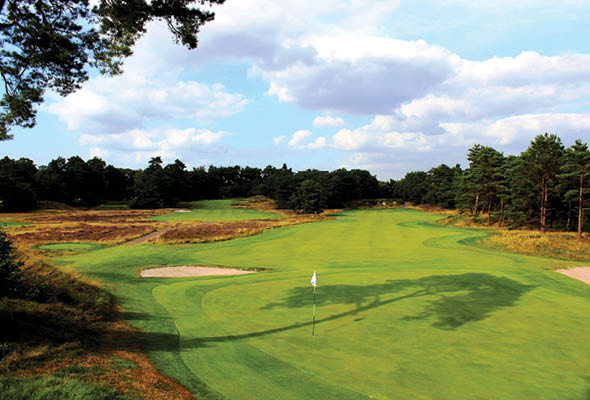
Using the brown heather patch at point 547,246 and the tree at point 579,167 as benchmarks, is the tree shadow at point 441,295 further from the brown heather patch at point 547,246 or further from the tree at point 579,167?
the tree at point 579,167

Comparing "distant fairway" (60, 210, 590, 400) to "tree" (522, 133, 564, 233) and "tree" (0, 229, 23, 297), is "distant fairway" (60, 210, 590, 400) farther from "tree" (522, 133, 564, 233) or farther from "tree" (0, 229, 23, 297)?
"tree" (522, 133, 564, 233)

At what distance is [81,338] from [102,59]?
27.6 feet

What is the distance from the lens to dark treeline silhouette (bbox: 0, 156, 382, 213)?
88625 millimetres

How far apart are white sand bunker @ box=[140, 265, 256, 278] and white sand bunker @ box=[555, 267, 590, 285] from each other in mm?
19805

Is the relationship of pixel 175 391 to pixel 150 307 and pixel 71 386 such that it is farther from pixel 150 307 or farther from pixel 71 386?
pixel 150 307

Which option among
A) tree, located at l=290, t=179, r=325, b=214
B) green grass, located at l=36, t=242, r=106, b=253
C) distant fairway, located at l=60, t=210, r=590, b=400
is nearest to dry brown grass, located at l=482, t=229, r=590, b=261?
distant fairway, located at l=60, t=210, r=590, b=400

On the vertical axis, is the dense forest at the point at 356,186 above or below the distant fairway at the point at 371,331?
above

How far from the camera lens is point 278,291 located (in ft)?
→ 52.4

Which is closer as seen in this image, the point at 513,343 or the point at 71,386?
the point at 71,386

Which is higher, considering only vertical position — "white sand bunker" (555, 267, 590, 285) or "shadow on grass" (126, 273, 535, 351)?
"shadow on grass" (126, 273, 535, 351)

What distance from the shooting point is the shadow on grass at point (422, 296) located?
996 centimetres

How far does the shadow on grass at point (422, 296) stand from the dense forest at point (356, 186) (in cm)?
2836

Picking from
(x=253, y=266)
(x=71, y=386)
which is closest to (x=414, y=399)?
(x=71, y=386)

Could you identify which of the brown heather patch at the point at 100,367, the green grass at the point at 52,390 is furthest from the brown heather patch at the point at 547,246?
the green grass at the point at 52,390
